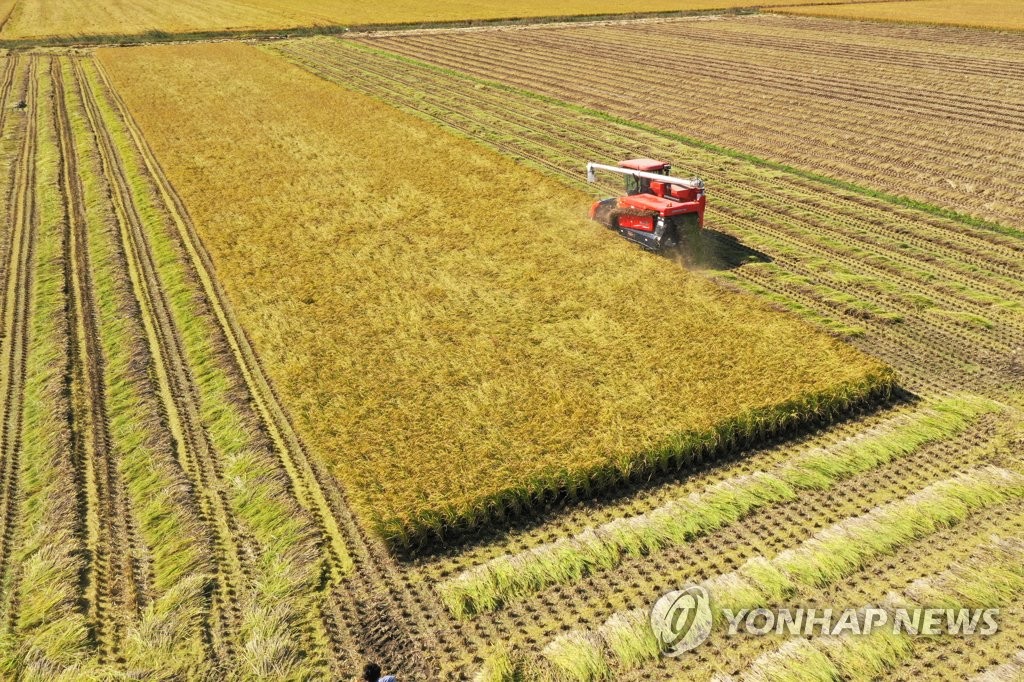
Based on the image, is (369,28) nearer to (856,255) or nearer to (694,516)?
(856,255)

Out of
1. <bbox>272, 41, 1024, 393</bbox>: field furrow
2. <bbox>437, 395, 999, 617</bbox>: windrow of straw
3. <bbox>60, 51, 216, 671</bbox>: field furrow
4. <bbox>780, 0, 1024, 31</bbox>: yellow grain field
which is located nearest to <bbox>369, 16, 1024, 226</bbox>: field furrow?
<bbox>272, 41, 1024, 393</bbox>: field furrow

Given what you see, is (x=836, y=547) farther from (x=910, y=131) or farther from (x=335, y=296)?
(x=910, y=131)

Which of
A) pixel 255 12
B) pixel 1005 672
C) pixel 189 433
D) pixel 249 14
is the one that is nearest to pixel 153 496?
pixel 189 433

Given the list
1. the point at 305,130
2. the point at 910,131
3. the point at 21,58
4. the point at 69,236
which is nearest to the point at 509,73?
the point at 305,130

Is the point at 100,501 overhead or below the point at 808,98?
below

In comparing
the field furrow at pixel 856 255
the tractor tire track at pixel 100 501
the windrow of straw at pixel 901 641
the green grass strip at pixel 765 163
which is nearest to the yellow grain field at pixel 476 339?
the field furrow at pixel 856 255
